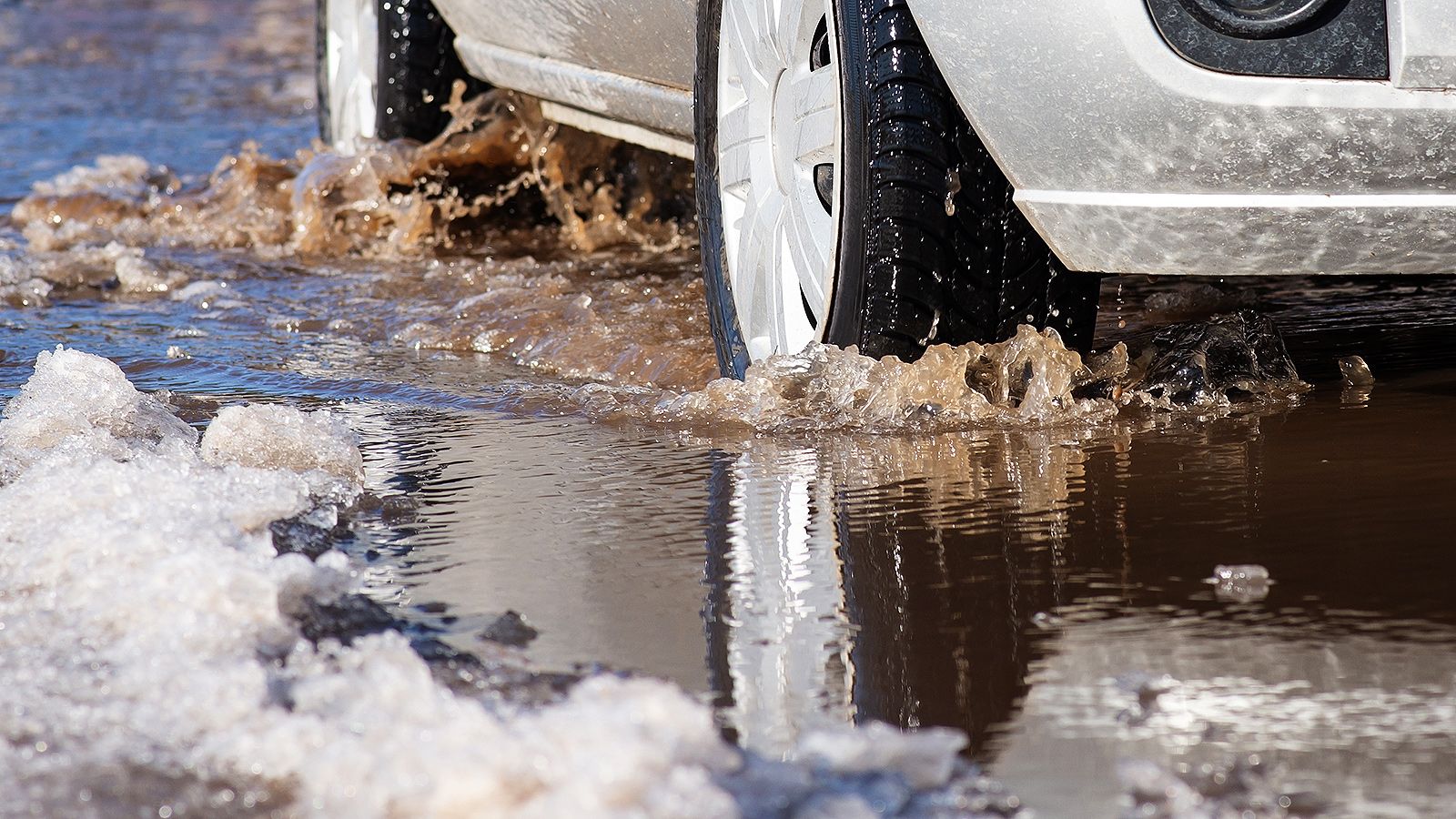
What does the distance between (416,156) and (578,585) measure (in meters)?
3.20

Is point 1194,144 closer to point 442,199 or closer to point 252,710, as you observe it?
point 252,710

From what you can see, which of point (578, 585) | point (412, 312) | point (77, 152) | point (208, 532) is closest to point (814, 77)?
point (578, 585)

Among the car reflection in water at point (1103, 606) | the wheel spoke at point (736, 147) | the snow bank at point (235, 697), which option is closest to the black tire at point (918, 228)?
the car reflection in water at point (1103, 606)

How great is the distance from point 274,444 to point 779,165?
96 cm

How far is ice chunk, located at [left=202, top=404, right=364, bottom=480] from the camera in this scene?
242 centimetres

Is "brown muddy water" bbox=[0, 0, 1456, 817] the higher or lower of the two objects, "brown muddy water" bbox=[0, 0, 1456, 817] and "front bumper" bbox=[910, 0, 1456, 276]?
the lower

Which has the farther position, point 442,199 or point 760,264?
point 442,199

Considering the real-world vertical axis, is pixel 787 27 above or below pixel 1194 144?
above

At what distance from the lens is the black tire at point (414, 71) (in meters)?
4.80

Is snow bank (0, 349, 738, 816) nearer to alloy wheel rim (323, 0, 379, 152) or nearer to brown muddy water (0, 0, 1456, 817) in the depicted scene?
brown muddy water (0, 0, 1456, 817)

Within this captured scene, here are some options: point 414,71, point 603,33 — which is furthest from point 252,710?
point 414,71

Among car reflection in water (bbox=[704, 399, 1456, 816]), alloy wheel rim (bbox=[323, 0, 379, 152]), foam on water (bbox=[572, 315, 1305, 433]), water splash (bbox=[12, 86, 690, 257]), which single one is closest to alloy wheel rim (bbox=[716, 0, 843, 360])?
foam on water (bbox=[572, 315, 1305, 433])

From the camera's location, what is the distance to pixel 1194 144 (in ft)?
6.94

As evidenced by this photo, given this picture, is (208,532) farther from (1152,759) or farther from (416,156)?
(416,156)
